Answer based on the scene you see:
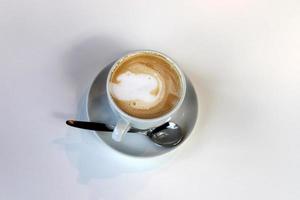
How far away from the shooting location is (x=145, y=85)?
2.53 feet

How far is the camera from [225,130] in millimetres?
812

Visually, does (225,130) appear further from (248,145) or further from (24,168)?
(24,168)

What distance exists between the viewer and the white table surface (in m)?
0.76

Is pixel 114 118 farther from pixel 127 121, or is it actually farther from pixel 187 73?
pixel 187 73

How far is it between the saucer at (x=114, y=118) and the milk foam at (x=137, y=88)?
6 cm

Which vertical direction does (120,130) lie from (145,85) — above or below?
below

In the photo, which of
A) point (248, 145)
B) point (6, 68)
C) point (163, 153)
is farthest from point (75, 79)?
point (248, 145)

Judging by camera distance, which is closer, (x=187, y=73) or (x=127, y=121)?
(x=127, y=121)

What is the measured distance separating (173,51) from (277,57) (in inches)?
9.7

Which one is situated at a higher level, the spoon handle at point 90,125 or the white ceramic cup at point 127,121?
the white ceramic cup at point 127,121

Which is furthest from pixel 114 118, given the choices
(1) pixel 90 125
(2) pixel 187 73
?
(2) pixel 187 73

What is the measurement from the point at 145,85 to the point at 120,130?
0.38 feet

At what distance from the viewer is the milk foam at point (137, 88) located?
75 centimetres

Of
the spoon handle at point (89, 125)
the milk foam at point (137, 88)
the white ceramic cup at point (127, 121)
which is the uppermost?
the milk foam at point (137, 88)
